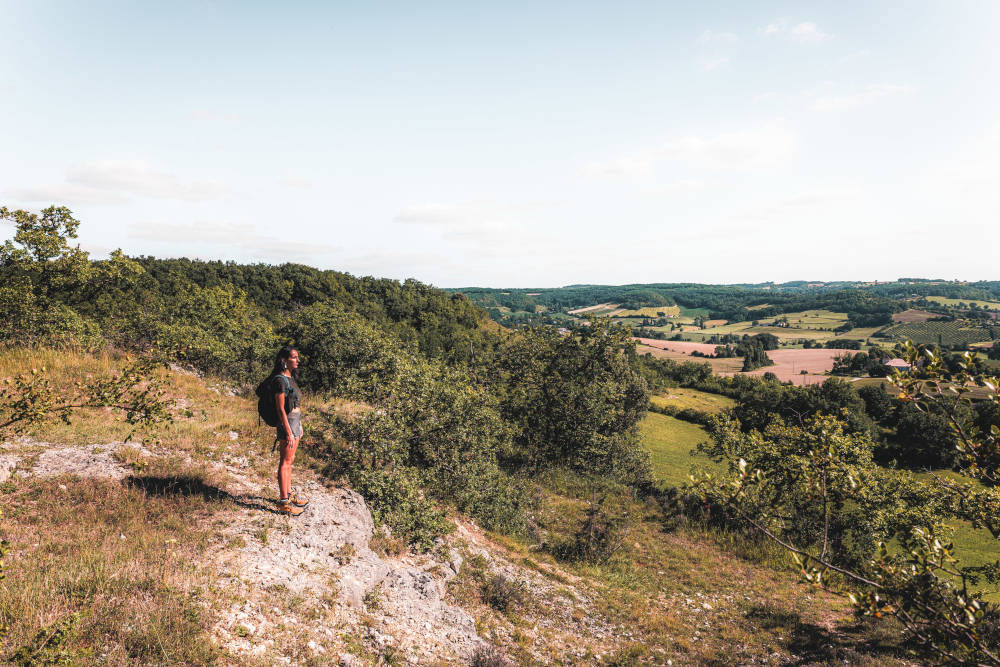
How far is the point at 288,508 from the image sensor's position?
9.63 meters

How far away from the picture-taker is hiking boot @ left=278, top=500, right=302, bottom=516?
9.58 m

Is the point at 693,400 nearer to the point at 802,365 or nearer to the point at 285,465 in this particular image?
the point at 802,365

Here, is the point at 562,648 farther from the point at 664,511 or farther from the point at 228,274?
the point at 228,274

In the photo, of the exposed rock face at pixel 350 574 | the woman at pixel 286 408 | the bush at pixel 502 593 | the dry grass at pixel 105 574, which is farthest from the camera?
the bush at pixel 502 593

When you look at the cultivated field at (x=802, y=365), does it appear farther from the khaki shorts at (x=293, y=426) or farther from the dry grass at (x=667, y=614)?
the khaki shorts at (x=293, y=426)

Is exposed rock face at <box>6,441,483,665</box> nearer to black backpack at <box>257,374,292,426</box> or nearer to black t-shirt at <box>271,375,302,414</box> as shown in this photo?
black backpack at <box>257,374,292,426</box>

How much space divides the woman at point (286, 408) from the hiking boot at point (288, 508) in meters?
0.04

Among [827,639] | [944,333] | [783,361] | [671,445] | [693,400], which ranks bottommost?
[671,445]

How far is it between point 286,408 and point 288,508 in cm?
249

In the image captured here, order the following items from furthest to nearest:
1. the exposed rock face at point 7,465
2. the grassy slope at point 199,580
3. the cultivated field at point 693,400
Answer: the cultivated field at point 693,400
the exposed rock face at point 7,465
the grassy slope at point 199,580

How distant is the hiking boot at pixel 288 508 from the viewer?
9.58 metres

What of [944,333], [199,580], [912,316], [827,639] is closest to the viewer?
[199,580]

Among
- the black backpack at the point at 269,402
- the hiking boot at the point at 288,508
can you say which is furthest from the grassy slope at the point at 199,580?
the hiking boot at the point at 288,508

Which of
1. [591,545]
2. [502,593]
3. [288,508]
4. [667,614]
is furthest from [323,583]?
[591,545]
